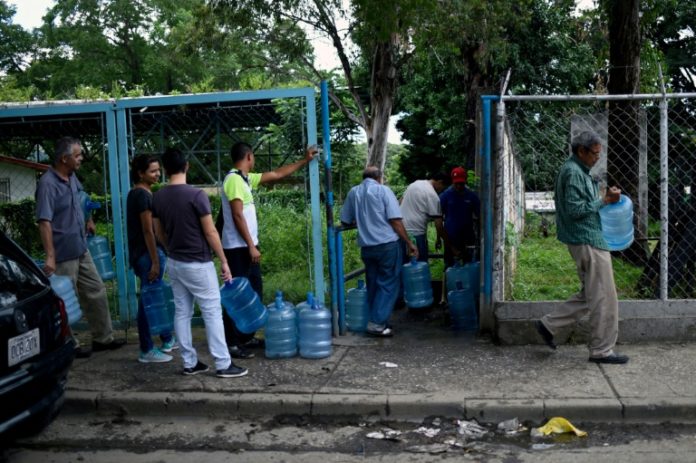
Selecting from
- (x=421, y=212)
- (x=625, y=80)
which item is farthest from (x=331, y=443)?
(x=625, y=80)

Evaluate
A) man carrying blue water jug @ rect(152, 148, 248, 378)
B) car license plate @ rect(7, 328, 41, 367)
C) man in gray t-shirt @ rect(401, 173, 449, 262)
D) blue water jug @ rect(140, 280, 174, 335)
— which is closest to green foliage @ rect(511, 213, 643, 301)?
man in gray t-shirt @ rect(401, 173, 449, 262)

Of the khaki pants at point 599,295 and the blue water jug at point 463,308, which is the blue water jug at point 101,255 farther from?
the khaki pants at point 599,295

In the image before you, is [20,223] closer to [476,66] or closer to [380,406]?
[476,66]

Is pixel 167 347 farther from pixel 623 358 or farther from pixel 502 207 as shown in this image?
pixel 623 358

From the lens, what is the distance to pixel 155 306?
651cm

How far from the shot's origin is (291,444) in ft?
15.8

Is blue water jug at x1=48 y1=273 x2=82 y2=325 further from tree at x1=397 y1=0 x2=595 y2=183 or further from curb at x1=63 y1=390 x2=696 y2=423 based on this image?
tree at x1=397 y1=0 x2=595 y2=183

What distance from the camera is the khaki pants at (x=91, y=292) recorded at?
654 cm

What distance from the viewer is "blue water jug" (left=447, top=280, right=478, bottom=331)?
24.2ft

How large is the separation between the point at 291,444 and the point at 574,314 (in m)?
2.76

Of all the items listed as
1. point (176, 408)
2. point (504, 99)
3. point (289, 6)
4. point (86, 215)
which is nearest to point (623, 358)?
point (504, 99)

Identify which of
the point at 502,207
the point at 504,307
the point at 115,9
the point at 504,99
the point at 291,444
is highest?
the point at 115,9

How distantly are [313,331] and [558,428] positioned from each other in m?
2.41

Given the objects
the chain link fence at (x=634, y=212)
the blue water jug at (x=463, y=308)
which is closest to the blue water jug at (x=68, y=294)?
the blue water jug at (x=463, y=308)
